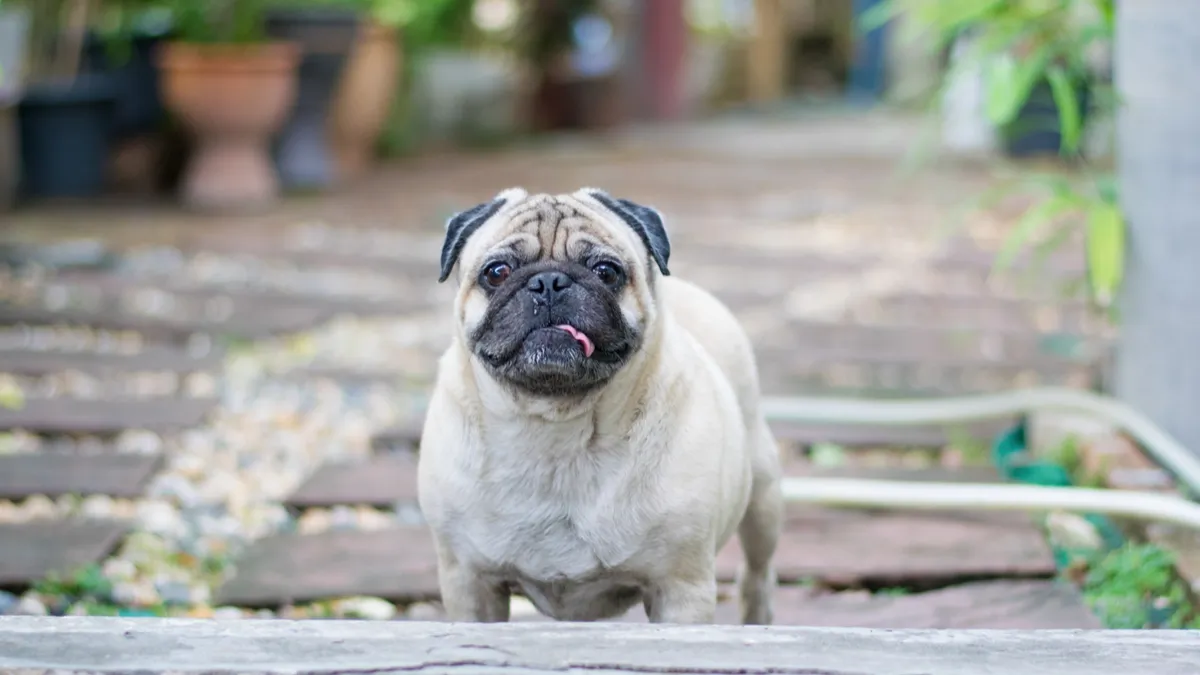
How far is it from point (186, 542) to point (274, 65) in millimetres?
5424

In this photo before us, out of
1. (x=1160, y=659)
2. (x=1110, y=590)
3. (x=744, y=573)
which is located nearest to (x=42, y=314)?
(x=744, y=573)

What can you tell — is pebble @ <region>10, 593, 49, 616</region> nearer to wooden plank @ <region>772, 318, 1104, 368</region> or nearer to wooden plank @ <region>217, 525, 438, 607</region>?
wooden plank @ <region>217, 525, 438, 607</region>

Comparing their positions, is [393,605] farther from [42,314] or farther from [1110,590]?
[42,314]

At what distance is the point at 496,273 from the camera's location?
2326mm

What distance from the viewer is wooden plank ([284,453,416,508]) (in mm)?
3730

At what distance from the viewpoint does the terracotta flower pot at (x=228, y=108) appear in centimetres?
831

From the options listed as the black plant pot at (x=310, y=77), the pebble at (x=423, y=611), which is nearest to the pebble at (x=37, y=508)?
the pebble at (x=423, y=611)

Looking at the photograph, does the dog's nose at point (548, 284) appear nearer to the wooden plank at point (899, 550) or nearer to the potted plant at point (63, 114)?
the wooden plank at point (899, 550)

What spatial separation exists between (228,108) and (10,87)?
1.26 m

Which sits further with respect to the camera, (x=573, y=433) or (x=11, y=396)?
(x=11, y=396)

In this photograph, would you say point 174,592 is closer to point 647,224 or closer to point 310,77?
point 647,224

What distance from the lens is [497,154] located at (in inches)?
445

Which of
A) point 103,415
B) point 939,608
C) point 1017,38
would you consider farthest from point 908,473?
point 103,415

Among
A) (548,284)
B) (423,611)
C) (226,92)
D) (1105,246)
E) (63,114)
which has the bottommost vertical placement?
(423,611)
